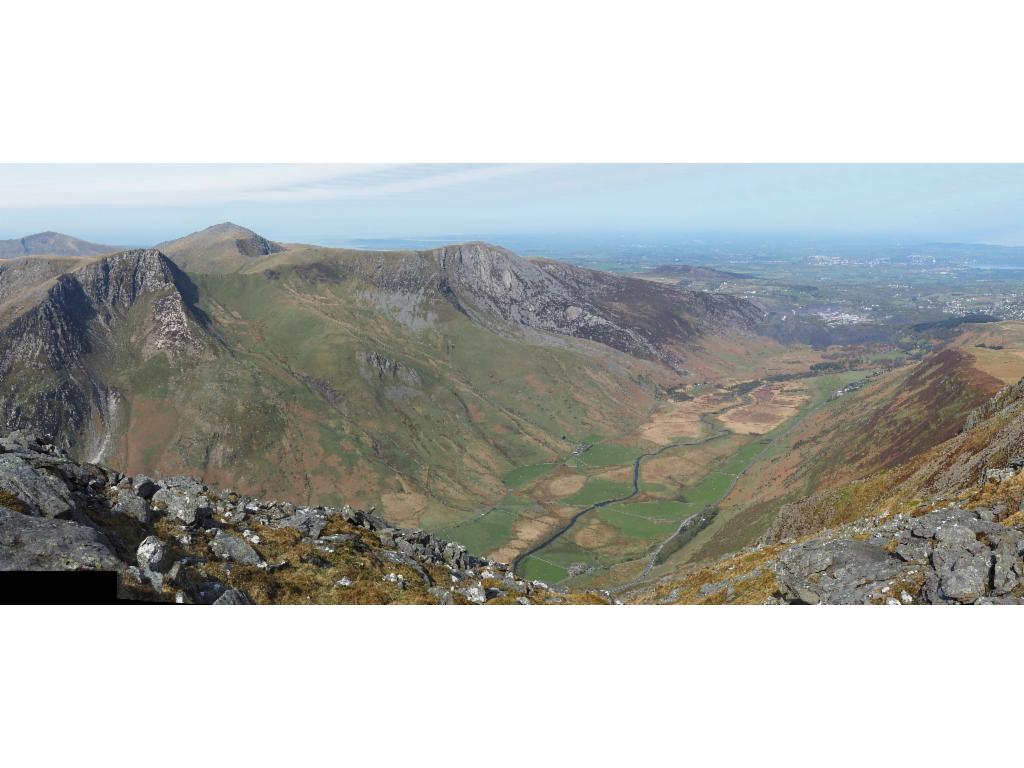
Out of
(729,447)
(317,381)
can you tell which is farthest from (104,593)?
(729,447)

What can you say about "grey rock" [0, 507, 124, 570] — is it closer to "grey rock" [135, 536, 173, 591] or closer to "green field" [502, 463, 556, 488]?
"grey rock" [135, 536, 173, 591]

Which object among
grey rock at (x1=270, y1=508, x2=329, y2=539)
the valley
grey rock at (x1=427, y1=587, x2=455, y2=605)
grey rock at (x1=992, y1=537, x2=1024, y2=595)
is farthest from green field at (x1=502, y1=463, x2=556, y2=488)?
grey rock at (x1=992, y1=537, x2=1024, y2=595)

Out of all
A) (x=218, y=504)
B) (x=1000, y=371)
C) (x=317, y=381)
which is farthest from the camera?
(x=317, y=381)

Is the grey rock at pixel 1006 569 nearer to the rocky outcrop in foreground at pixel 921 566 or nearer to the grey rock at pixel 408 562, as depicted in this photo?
the rocky outcrop in foreground at pixel 921 566

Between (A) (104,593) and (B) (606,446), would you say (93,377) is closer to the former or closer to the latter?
(B) (606,446)

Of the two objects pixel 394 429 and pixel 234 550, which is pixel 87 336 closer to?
pixel 394 429

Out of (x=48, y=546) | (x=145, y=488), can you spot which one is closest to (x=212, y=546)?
(x=145, y=488)

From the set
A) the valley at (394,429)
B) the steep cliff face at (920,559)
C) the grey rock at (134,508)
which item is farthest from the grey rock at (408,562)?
the valley at (394,429)

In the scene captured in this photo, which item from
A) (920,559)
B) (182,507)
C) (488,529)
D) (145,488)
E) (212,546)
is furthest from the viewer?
(488,529)
